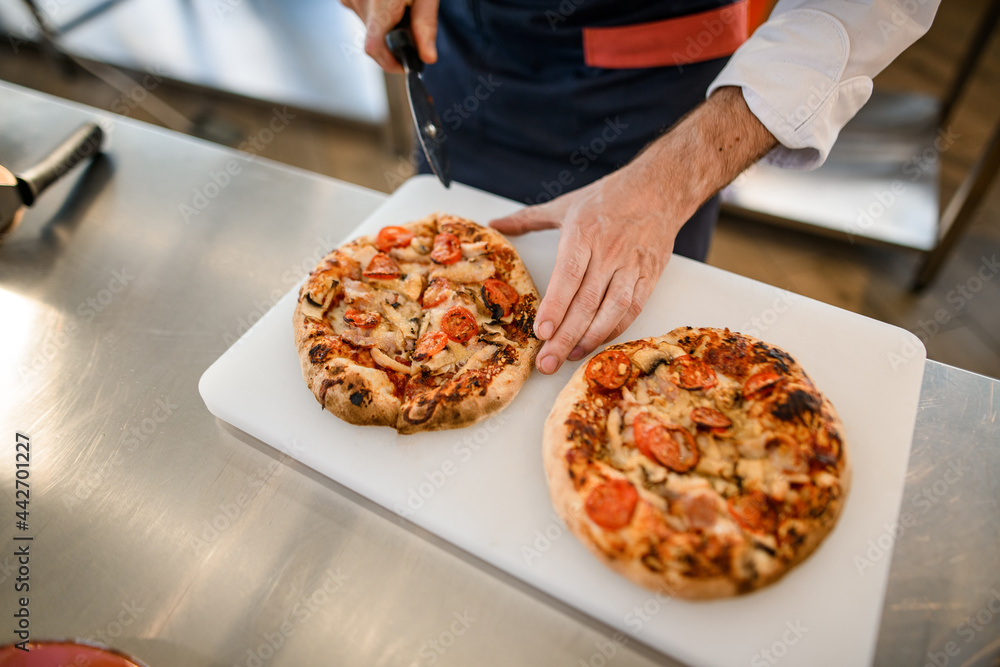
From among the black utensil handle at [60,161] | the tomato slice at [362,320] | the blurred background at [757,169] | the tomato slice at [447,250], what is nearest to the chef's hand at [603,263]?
the tomato slice at [447,250]

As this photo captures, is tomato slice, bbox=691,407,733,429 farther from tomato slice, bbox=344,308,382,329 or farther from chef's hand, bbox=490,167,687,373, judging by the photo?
tomato slice, bbox=344,308,382,329

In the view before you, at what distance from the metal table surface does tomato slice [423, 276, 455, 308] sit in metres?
0.60

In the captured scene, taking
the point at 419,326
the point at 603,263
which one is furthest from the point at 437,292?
the point at 603,263

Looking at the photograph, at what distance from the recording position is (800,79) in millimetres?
1845

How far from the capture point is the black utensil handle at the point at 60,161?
2.34 m

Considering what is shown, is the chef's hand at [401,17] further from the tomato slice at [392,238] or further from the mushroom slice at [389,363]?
the mushroom slice at [389,363]

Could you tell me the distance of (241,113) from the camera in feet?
18.8

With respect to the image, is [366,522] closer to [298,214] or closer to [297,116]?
[298,214]

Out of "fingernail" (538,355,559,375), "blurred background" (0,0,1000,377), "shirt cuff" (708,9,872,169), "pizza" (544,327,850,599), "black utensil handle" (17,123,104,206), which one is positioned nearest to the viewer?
"pizza" (544,327,850,599)

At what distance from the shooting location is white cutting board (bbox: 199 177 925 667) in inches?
52.6

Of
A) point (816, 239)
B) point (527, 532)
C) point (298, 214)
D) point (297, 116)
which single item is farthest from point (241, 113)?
point (527, 532)

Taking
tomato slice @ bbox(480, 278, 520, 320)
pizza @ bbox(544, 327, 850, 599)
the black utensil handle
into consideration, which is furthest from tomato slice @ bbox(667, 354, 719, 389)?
the black utensil handle

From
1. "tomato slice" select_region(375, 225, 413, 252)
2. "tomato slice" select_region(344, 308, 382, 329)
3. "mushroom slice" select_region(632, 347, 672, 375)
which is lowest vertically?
"mushroom slice" select_region(632, 347, 672, 375)

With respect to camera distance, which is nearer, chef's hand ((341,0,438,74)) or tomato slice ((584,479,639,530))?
tomato slice ((584,479,639,530))
